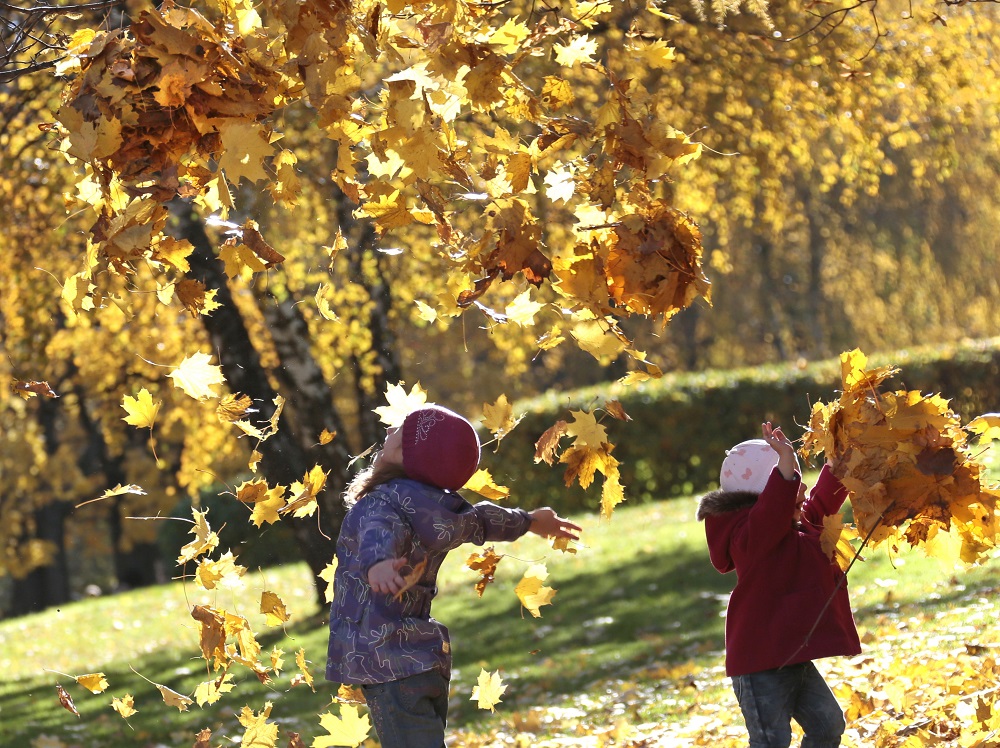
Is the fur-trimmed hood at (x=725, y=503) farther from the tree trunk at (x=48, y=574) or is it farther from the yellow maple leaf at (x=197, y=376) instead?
the tree trunk at (x=48, y=574)

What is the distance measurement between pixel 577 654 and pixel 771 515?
461 centimetres

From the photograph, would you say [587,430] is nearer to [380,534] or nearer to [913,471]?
[380,534]

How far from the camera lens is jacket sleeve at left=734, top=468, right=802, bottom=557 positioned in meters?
3.40

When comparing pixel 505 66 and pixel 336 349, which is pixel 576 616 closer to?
pixel 336 349

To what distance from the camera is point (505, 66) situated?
3.22 meters

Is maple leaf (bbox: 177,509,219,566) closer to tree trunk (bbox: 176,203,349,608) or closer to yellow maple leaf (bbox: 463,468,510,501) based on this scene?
yellow maple leaf (bbox: 463,468,510,501)

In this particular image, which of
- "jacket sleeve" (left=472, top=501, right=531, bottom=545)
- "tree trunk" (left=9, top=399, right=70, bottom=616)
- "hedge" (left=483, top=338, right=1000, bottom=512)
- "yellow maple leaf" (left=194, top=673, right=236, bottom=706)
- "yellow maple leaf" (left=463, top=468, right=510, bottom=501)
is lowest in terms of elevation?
"tree trunk" (left=9, top=399, right=70, bottom=616)

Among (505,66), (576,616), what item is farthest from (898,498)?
(576,616)

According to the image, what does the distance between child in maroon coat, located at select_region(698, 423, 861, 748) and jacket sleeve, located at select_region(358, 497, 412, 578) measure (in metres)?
0.94

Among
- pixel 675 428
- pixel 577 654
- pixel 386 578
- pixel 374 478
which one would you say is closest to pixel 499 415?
pixel 374 478

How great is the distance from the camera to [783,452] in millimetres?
3346

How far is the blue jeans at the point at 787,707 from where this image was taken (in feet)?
11.3

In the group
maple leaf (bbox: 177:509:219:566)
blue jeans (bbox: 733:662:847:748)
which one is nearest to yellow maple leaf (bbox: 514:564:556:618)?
blue jeans (bbox: 733:662:847:748)

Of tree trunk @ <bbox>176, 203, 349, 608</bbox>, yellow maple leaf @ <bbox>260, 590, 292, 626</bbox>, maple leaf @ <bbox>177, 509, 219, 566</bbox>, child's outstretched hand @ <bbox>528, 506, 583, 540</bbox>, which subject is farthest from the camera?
tree trunk @ <bbox>176, 203, 349, 608</bbox>
